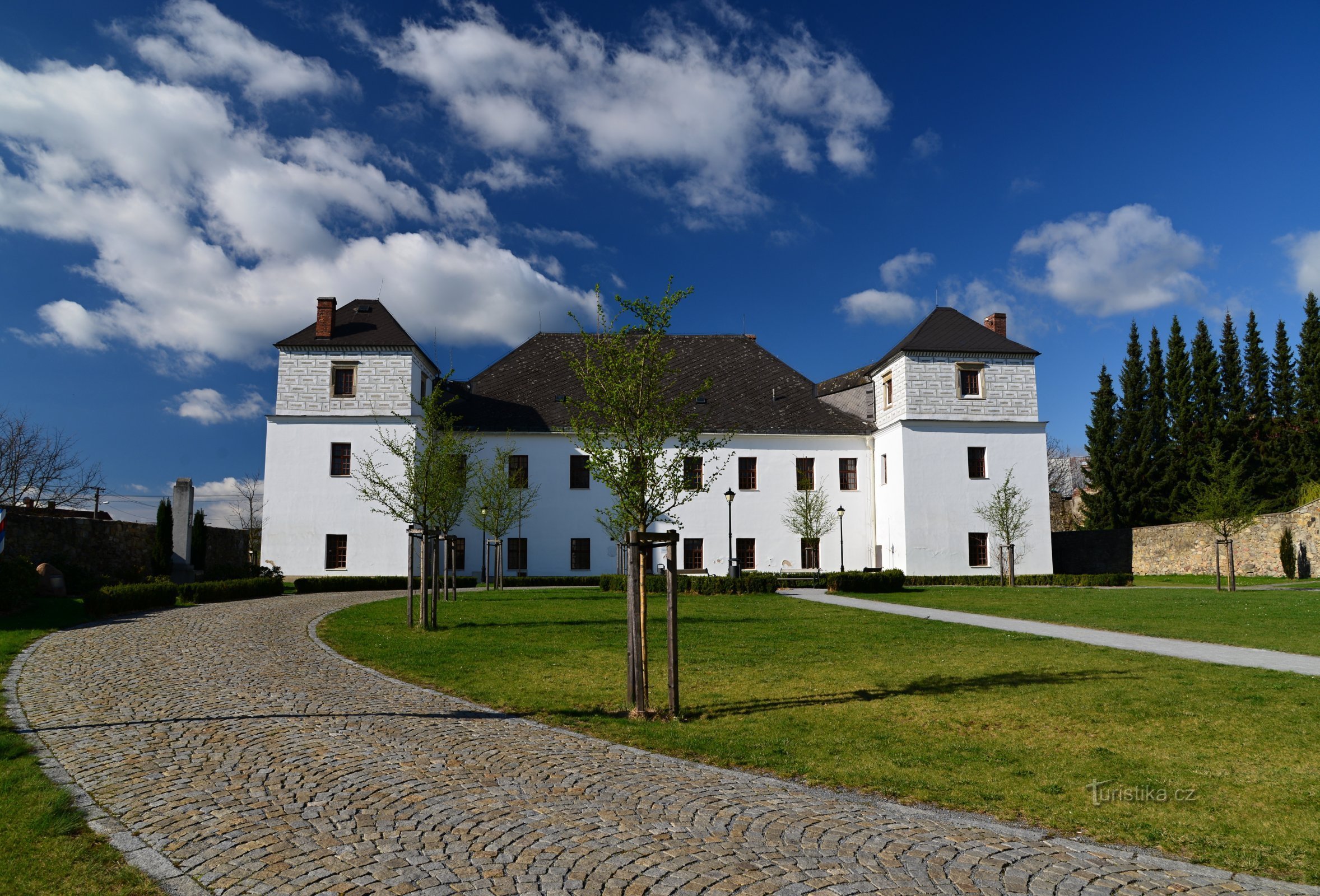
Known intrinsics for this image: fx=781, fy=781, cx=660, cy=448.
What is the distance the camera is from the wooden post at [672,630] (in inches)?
338

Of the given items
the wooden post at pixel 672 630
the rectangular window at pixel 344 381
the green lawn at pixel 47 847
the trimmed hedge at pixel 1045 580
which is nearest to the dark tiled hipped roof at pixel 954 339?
the trimmed hedge at pixel 1045 580

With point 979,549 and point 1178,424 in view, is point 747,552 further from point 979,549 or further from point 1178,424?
point 1178,424

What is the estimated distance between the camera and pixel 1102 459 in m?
49.7

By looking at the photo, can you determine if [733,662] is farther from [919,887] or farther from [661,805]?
[919,887]

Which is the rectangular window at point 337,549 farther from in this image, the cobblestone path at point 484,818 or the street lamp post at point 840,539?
the cobblestone path at point 484,818


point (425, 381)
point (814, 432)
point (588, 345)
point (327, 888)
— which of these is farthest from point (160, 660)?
point (814, 432)

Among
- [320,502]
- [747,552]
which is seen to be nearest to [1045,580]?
[747,552]

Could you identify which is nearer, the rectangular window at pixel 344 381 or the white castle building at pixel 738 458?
the white castle building at pixel 738 458

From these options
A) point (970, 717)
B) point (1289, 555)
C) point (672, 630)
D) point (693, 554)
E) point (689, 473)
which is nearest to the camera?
point (970, 717)

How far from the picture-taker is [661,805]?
17.8 ft

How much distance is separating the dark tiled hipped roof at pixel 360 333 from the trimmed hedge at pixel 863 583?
20.9m

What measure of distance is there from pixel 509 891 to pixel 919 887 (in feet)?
7.00

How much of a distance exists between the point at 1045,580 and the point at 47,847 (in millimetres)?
35506

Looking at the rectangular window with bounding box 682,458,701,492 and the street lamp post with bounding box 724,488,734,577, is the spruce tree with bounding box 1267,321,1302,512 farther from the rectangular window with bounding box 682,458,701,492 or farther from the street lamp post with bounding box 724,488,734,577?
the rectangular window with bounding box 682,458,701,492
